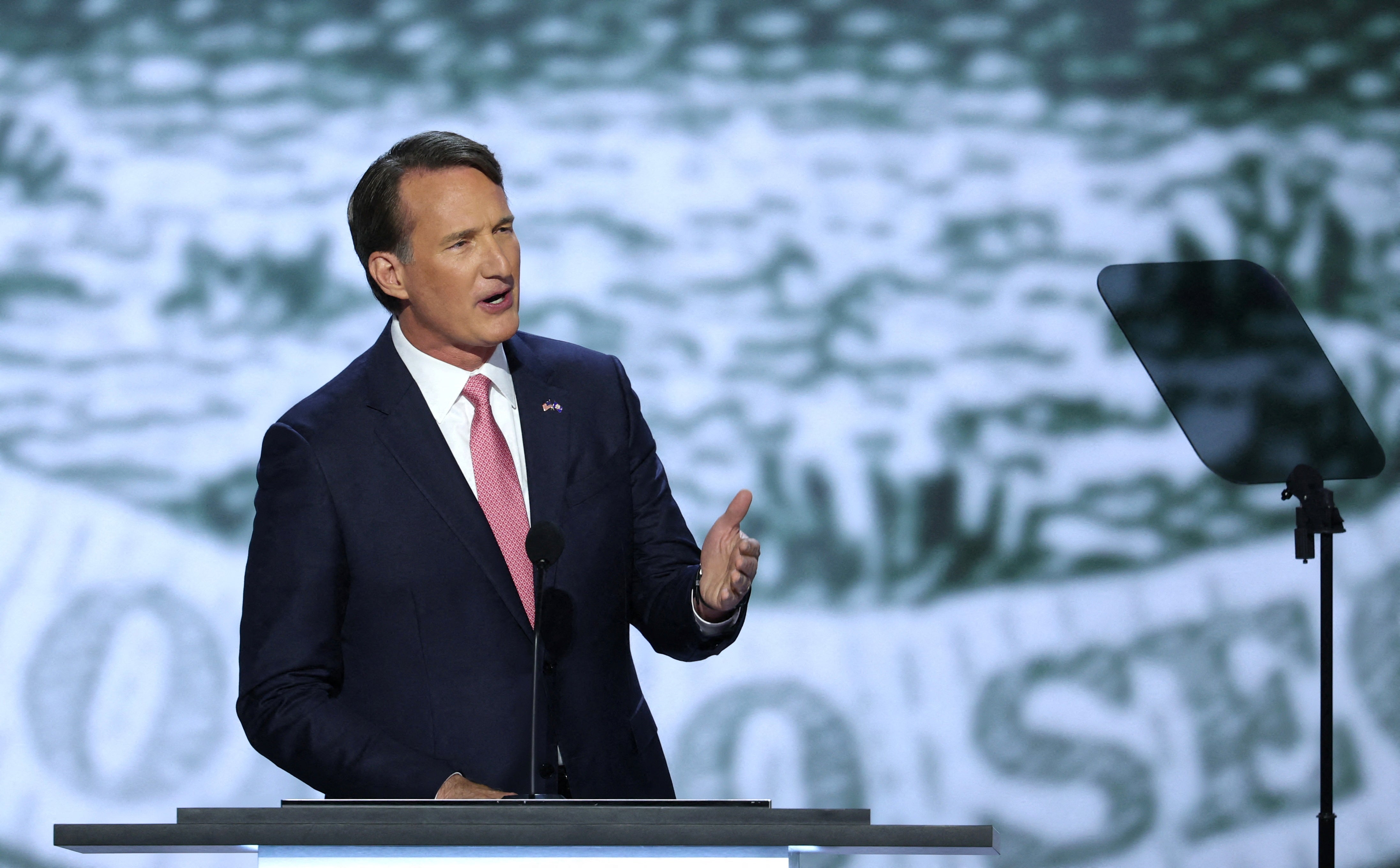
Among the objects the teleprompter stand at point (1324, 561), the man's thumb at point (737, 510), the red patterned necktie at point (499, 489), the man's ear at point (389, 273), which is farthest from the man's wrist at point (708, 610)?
the teleprompter stand at point (1324, 561)

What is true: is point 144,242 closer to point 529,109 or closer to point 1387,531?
point 529,109

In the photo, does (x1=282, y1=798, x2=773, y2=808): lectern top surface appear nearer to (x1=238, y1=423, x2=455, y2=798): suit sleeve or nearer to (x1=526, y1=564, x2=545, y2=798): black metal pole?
(x1=526, y1=564, x2=545, y2=798): black metal pole

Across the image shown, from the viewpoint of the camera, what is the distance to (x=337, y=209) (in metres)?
3.49

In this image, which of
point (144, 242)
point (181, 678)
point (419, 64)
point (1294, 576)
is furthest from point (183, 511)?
point (1294, 576)

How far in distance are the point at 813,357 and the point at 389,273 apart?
4.85 feet

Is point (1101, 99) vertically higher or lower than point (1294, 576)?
higher

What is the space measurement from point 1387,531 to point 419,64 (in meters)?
2.51

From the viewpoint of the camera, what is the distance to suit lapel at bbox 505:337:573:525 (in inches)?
80.5

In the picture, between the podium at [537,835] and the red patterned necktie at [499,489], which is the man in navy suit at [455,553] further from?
the podium at [537,835]

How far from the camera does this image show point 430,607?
1.97m

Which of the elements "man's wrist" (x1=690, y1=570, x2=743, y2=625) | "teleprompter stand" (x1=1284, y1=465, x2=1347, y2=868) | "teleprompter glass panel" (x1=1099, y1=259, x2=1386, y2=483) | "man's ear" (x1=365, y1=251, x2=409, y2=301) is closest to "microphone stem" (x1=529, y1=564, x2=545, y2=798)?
"man's wrist" (x1=690, y1=570, x2=743, y2=625)

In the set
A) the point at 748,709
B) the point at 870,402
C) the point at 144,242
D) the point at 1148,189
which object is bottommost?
the point at 748,709

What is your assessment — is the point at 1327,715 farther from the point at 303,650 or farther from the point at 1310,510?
the point at 303,650

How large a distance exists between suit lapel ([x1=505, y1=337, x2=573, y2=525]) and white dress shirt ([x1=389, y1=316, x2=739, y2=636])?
0.01 m
